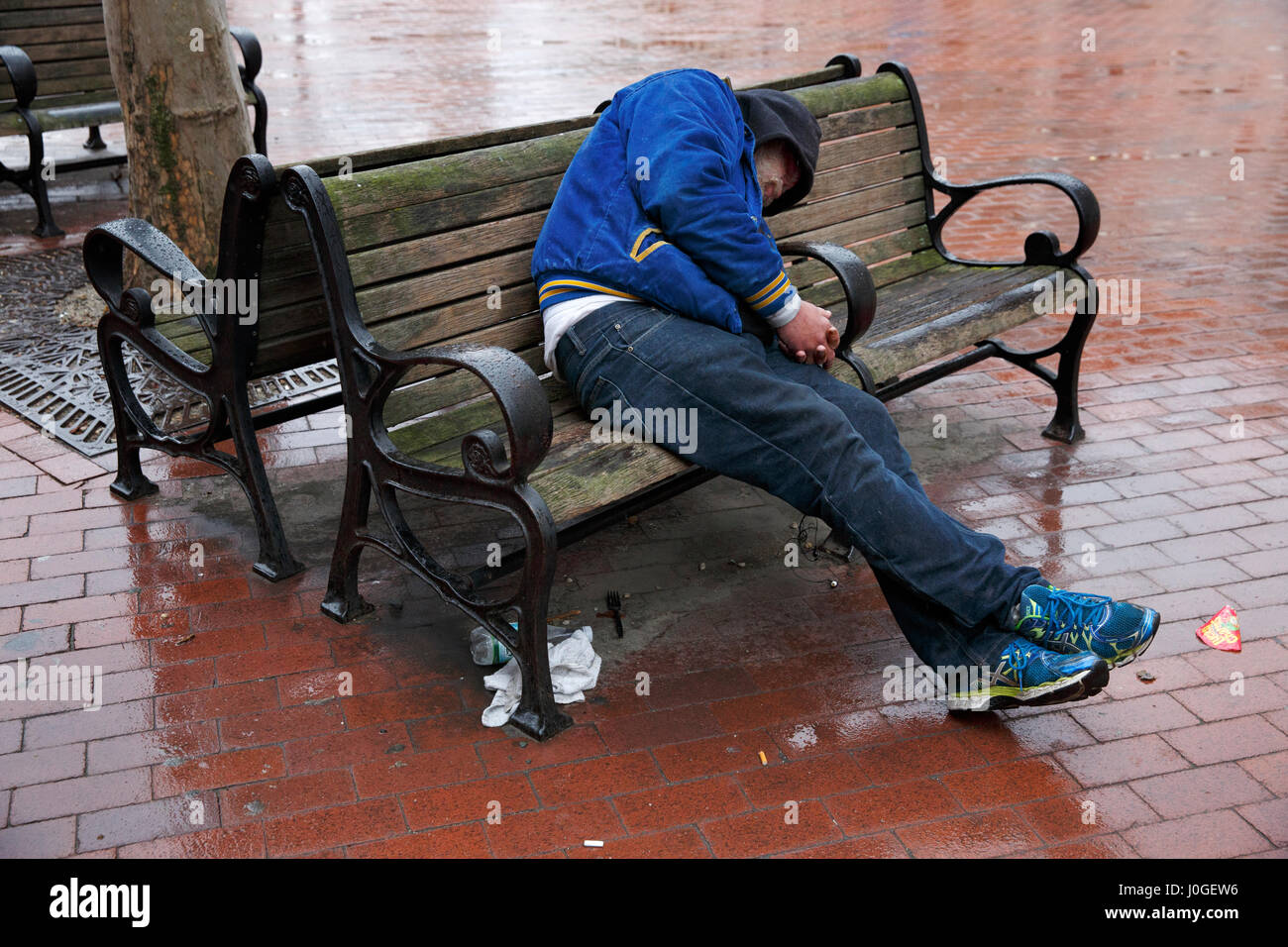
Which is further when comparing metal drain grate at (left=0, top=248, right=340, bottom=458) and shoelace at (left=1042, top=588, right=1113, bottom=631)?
metal drain grate at (left=0, top=248, right=340, bottom=458)

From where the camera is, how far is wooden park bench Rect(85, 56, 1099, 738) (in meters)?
3.09

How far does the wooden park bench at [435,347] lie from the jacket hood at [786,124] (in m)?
0.25

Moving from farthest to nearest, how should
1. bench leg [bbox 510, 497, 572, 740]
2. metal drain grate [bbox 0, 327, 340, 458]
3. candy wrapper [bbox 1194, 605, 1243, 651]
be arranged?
metal drain grate [bbox 0, 327, 340, 458] → candy wrapper [bbox 1194, 605, 1243, 651] → bench leg [bbox 510, 497, 572, 740]

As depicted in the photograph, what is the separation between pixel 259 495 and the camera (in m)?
3.71

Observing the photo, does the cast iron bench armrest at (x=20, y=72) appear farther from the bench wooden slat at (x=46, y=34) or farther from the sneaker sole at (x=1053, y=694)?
the sneaker sole at (x=1053, y=694)

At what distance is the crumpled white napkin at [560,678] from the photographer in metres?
3.19

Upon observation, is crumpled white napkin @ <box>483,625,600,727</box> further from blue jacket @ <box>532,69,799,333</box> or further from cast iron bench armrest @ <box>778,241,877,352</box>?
cast iron bench armrest @ <box>778,241,877,352</box>

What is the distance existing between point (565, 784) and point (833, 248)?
1.82 metres

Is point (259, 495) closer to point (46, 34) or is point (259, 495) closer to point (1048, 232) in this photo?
point (1048, 232)

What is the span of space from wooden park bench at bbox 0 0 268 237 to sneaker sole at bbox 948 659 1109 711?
5.39m

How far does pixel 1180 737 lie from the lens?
3178 mm

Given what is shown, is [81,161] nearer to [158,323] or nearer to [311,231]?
[158,323]

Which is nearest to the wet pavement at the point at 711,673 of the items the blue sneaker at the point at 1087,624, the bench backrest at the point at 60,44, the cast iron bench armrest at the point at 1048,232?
the blue sneaker at the point at 1087,624

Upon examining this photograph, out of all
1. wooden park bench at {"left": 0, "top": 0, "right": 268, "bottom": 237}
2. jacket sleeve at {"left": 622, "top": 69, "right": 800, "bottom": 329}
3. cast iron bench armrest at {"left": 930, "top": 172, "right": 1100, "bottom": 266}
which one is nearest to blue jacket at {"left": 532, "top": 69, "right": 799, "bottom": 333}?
jacket sleeve at {"left": 622, "top": 69, "right": 800, "bottom": 329}
